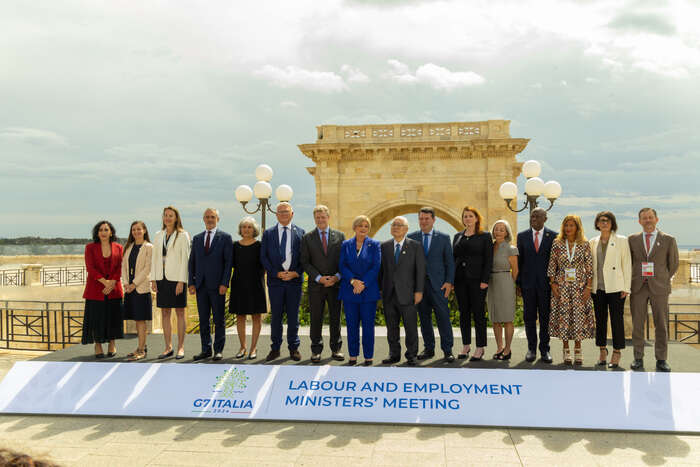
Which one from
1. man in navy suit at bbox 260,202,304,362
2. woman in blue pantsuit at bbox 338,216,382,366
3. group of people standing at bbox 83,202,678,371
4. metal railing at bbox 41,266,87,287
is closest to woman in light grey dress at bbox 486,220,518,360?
group of people standing at bbox 83,202,678,371

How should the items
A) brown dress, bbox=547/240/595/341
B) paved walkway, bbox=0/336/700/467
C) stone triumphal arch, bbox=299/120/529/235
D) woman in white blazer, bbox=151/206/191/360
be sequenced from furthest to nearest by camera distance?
1. stone triumphal arch, bbox=299/120/529/235
2. woman in white blazer, bbox=151/206/191/360
3. brown dress, bbox=547/240/595/341
4. paved walkway, bbox=0/336/700/467

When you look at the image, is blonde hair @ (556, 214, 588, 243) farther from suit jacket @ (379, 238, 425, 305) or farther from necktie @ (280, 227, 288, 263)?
necktie @ (280, 227, 288, 263)

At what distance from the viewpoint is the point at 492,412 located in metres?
4.92

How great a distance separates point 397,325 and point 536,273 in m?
1.88

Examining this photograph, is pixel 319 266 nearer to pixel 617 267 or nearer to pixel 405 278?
pixel 405 278

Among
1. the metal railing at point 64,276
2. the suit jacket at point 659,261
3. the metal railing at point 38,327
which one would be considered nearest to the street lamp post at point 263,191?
the metal railing at point 38,327

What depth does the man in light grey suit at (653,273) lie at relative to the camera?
5977mm

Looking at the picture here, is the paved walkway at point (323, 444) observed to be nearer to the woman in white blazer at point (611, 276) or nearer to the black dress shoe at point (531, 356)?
the black dress shoe at point (531, 356)

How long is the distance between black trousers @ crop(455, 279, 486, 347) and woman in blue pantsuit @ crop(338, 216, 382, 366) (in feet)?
3.70

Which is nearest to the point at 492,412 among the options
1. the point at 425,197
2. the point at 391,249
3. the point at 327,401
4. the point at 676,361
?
the point at 327,401

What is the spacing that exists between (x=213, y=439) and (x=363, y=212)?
44.9 ft

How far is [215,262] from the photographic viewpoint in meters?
6.26

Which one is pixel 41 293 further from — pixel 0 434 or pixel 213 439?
pixel 213 439

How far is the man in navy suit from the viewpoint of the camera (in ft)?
20.3
